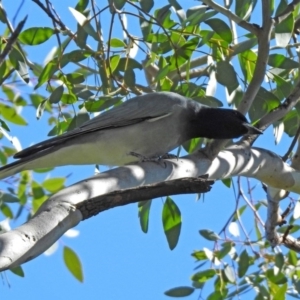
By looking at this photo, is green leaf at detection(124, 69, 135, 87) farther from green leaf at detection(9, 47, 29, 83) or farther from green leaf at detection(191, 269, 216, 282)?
green leaf at detection(191, 269, 216, 282)

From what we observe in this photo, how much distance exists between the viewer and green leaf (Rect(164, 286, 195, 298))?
14.8 ft

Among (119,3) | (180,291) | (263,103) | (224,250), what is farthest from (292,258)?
(119,3)

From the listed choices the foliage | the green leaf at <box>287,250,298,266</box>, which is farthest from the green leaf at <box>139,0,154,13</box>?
the green leaf at <box>287,250,298,266</box>

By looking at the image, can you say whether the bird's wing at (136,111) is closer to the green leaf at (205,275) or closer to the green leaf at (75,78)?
the green leaf at (75,78)

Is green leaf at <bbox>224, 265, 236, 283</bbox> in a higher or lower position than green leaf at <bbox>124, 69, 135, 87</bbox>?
lower

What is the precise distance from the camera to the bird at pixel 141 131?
3.62 m

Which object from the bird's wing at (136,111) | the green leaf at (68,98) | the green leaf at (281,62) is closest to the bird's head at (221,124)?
the bird's wing at (136,111)

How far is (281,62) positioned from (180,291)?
165 cm

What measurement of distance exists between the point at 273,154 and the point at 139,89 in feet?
3.62

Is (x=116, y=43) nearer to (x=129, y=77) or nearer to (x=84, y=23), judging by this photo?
(x=129, y=77)

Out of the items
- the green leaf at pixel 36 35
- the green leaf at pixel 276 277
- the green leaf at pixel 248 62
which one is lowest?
the green leaf at pixel 276 277

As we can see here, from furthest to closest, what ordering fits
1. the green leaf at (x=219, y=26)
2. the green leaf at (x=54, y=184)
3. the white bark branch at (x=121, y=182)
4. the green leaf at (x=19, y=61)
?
the green leaf at (x=54, y=184) → the green leaf at (x=19, y=61) → the green leaf at (x=219, y=26) → the white bark branch at (x=121, y=182)

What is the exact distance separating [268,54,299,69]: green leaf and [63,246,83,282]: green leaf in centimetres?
125

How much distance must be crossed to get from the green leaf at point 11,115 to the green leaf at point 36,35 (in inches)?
29.3
